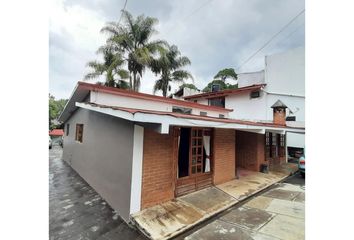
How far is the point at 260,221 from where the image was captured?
4145 millimetres

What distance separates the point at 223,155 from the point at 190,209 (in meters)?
2.99

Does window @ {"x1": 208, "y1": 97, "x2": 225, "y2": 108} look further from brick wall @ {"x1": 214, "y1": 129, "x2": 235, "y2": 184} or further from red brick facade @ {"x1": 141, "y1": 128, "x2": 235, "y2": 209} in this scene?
red brick facade @ {"x1": 141, "y1": 128, "x2": 235, "y2": 209}

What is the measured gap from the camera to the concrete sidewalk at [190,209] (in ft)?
12.2

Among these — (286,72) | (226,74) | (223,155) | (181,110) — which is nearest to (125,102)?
(181,110)

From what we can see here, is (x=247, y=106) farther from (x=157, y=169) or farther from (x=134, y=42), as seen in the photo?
(x=157, y=169)

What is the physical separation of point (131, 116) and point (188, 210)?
297 cm

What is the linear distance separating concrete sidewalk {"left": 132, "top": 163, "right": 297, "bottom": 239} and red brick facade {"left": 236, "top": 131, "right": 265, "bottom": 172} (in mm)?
2110

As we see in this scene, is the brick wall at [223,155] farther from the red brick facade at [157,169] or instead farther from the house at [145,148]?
the red brick facade at [157,169]

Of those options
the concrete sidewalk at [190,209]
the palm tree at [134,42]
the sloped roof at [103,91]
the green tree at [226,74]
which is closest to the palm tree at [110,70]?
the palm tree at [134,42]

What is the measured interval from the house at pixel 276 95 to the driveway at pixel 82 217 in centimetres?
1098

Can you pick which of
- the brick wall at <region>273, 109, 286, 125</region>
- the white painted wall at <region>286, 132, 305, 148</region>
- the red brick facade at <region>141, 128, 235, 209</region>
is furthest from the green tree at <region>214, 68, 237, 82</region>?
the red brick facade at <region>141, 128, 235, 209</region>

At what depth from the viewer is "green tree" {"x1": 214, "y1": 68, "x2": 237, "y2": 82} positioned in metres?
27.6
